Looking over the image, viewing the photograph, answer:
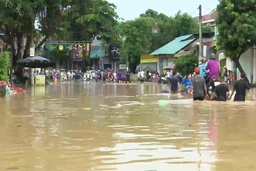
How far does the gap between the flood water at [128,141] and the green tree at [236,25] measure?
63.6 feet

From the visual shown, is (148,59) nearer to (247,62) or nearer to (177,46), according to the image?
(177,46)

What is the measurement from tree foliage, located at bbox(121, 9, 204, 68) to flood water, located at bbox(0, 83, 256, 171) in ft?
156

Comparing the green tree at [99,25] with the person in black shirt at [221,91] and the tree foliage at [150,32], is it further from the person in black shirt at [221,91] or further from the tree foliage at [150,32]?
the person in black shirt at [221,91]

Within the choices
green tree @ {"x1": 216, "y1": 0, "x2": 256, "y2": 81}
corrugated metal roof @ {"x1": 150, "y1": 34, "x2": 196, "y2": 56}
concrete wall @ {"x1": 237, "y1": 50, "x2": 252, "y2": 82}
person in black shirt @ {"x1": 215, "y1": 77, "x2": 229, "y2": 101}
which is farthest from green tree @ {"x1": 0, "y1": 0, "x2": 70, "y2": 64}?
corrugated metal roof @ {"x1": 150, "y1": 34, "x2": 196, "y2": 56}

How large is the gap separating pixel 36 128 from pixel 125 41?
52681mm

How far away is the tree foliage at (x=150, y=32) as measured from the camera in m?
59.9

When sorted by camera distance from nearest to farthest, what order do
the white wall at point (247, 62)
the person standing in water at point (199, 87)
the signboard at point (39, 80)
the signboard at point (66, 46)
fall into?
the person standing in water at point (199, 87) → the white wall at point (247, 62) → the signboard at point (39, 80) → the signboard at point (66, 46)

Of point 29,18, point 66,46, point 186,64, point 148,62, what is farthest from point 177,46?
point 29,18

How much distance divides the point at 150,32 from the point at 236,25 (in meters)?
30.3

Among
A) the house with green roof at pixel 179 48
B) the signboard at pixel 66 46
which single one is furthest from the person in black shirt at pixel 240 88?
the signboard at pixel 66 46

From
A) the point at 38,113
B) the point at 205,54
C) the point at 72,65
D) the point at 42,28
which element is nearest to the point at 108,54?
the point at 72,65

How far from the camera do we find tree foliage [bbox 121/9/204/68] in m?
59.9

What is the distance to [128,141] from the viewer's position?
26.6ft

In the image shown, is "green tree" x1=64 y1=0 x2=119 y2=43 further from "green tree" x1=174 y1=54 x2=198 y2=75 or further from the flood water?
the flood water
